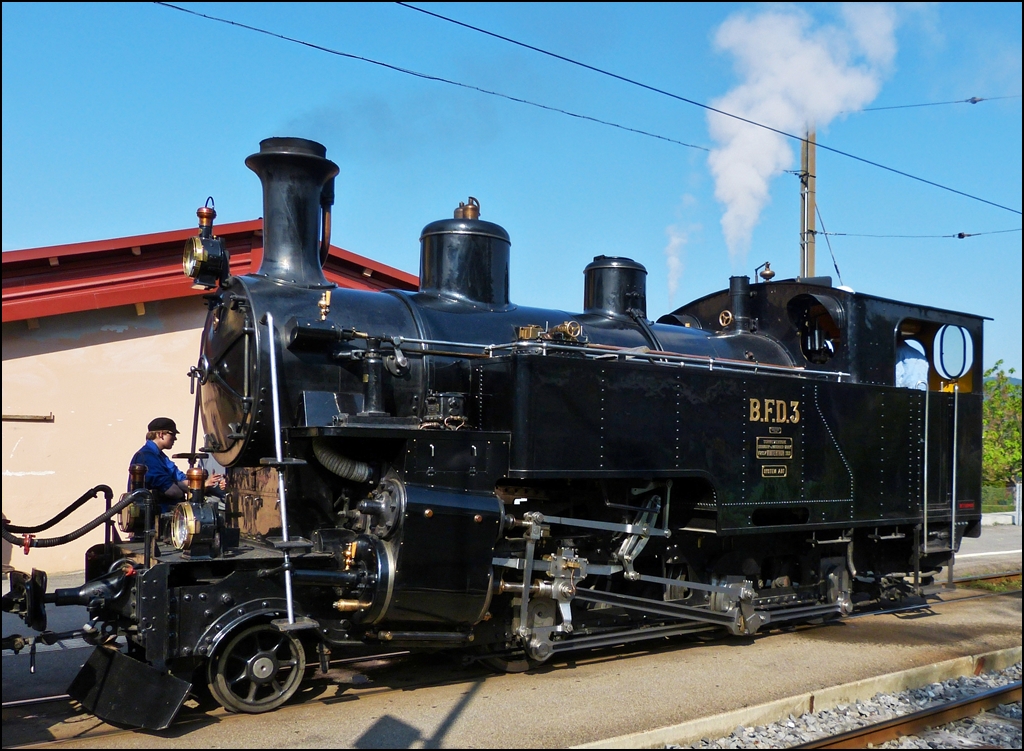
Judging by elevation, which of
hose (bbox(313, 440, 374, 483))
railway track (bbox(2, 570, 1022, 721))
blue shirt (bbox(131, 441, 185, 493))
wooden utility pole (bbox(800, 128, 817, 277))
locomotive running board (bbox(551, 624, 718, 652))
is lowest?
railway track (bbox(2, 570, 1022, 721))

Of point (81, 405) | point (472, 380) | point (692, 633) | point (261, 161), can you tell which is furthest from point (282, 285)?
point (81, 405)

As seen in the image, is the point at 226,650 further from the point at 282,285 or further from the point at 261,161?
the point at 261,161

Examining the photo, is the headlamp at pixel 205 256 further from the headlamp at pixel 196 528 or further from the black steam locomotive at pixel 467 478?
the headlamp at pixel 196 528

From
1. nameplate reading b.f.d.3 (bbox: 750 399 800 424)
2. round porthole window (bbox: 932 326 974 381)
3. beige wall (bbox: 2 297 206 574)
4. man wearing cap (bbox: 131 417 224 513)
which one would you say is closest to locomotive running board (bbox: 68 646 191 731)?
man wearing cap (bbox: 131 417 224 513)

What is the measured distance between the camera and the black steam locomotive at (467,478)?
16.3 ft

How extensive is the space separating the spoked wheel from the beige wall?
5.78m

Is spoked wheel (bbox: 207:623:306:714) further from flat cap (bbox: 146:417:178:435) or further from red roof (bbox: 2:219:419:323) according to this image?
red roof (bbox: 2:219:419:323)

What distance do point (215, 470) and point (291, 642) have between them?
5106 mm

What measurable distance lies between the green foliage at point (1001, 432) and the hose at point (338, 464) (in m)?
21.9

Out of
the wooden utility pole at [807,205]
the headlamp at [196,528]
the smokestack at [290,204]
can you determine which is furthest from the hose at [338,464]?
the wooden utility pole at [807,205]

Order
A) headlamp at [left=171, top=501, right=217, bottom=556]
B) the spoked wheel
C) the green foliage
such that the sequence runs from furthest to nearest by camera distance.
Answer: the green foliage → the spoked wheel → headlamp at [left=171, top=501, right=217, bottom=556]

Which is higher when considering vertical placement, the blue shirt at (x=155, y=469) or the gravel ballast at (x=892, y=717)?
the blue shirt at (x=155, y=469)

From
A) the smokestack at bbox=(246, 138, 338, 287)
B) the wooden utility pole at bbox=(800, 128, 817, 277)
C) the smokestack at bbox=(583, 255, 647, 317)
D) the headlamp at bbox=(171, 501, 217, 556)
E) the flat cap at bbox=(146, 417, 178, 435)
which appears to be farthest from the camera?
the wooden utility pole at bbox=(800, 128, 817, 277)

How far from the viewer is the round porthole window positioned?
8609mm
